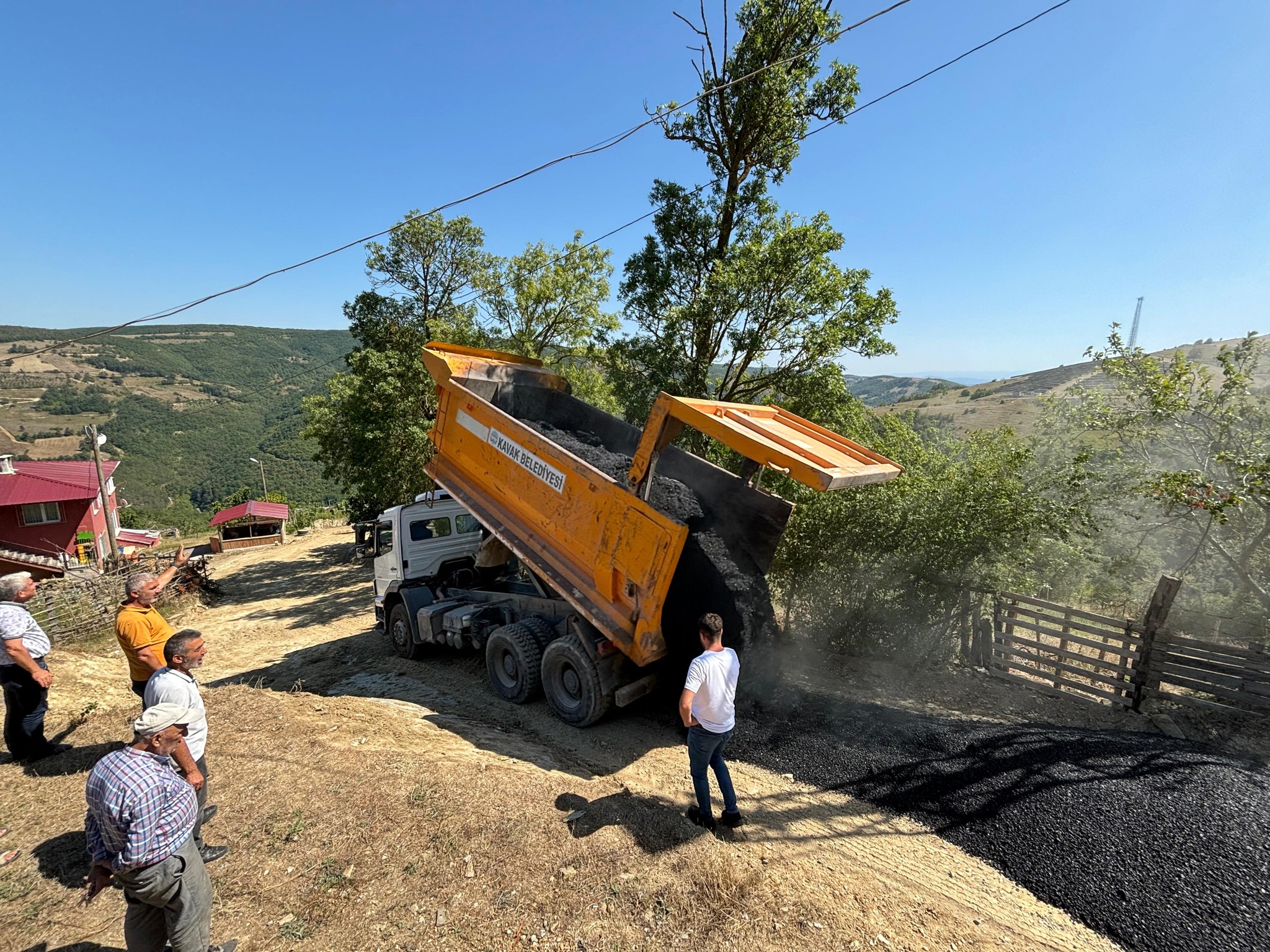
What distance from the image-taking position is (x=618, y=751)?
5.38 meters

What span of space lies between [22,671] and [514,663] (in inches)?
162

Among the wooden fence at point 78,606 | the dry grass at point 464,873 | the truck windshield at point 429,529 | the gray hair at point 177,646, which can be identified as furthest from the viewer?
the wooden fence at point 78,606

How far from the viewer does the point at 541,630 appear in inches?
256

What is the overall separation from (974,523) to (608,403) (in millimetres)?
9034

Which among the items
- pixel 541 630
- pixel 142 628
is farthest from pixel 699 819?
pixel 142 628

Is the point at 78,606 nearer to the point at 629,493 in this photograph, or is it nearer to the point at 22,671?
the point at 22,671

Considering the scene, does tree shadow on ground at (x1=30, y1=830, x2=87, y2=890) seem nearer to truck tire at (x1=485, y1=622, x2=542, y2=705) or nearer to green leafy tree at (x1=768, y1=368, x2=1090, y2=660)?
truck tire at (x1=485, y1=622, x2=542, y2=705)

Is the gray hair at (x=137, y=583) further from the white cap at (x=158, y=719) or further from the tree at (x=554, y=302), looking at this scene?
the tree at (x=554, y=302)

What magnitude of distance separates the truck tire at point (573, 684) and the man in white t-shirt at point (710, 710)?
1.85 meters

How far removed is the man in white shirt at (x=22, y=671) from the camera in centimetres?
425

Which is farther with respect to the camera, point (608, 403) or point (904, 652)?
point (608, 403)

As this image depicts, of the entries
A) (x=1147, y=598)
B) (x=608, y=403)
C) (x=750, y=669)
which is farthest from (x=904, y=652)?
(x=608, y=403)

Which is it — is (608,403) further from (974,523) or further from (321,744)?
(321,744)

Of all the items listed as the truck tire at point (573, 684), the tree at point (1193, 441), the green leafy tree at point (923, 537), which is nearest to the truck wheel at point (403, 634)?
the truck tire at point (573, 684)
